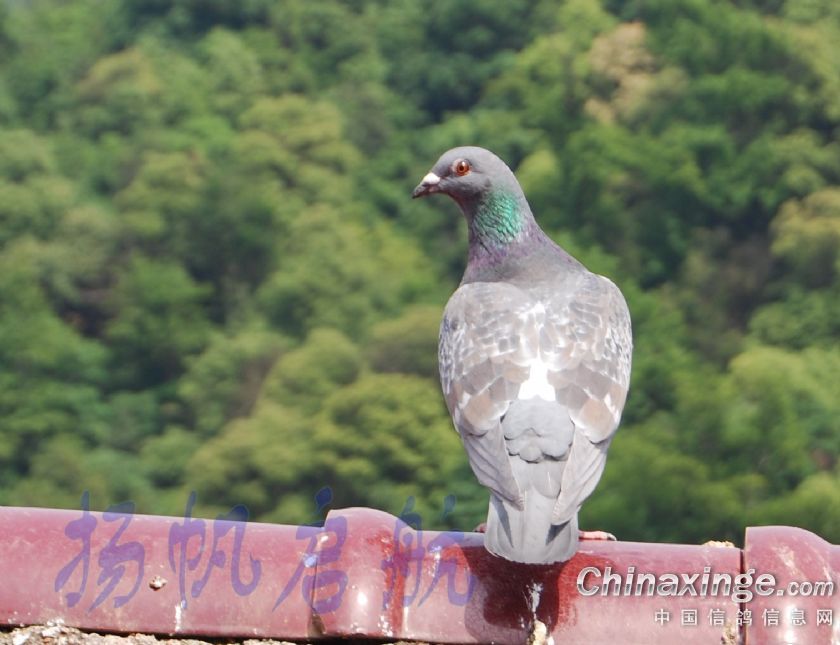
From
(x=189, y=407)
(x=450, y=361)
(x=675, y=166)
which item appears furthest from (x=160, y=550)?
(x=675, y=166)

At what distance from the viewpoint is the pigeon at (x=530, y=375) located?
15.0 ft

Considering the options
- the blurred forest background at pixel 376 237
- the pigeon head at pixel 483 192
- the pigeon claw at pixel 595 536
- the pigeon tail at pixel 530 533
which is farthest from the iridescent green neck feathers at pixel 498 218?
the blurred forest background at pixel 376 237

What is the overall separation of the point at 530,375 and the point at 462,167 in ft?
7.10

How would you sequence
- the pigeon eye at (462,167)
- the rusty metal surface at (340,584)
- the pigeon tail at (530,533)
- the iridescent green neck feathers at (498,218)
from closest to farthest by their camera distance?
the rusty metal surface at (340,584) → the pigeon tail at (530,533) → the iridescent green neck feathers at (498,218) → the pigeon eye at (462,167)

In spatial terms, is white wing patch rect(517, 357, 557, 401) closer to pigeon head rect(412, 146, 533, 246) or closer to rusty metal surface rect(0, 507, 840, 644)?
rusty metal surface rect(0, 507, 840, 644)

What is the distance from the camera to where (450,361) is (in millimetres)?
5789

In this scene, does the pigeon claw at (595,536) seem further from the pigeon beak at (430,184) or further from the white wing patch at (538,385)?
the pigeon beak at (430,184)

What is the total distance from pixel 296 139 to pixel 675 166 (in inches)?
584

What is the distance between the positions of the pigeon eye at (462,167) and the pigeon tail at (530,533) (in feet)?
9.55

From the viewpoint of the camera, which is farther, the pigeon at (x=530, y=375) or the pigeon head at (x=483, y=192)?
the pigeon head at (x=483, y=192)

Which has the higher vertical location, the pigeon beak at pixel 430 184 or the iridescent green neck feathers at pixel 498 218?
the pigeon beak at pixel 430 184

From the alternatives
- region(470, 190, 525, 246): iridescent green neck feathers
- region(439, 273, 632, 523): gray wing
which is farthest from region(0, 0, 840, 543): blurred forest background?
region(439, 273, 632, 523): gray wing

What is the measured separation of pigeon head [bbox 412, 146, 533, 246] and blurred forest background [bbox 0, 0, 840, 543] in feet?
99.6

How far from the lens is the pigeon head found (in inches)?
275
